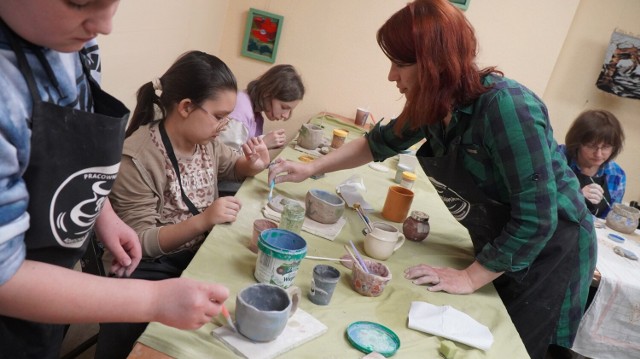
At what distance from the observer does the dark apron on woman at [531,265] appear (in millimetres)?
1452

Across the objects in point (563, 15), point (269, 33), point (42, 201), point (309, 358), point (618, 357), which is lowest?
point (618, 357)

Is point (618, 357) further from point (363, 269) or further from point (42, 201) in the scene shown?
point (42, 201)

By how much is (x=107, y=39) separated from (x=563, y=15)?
11.8 ft

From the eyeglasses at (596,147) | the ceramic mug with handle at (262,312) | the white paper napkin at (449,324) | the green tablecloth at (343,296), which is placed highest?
the eyeglasses at (596,147)

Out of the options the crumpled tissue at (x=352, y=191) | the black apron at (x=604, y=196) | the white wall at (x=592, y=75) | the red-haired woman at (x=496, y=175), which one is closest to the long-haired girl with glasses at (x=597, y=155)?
the black apron at (x=604, y=196)

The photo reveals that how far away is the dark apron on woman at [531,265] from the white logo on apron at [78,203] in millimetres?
1052

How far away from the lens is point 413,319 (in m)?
1.13

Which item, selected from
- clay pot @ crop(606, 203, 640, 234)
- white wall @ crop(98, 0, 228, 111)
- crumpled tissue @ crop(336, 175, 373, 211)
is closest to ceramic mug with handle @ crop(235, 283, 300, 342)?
crumpled tissue @ crop(336, 175, 373, 211)

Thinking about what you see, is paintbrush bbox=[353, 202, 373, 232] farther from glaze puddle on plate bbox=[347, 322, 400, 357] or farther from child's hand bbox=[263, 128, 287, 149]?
child's hand bbox=[263, 128, 287, 149]

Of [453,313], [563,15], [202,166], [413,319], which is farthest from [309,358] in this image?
[563,15]

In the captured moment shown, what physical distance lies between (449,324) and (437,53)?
Result: 0.74 metres

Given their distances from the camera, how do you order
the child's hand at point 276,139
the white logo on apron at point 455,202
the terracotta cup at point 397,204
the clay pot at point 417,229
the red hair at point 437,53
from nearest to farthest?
the red hair at point 437,53, the white logo on apron at point 455,202, the clay pot at point 417,229, the terracotta cup at point 397,204, the child's hand at point 276,139

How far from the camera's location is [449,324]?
3.75 ft

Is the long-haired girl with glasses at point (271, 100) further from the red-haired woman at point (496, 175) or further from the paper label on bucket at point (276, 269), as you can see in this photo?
the paper label on bucket at point (276, 269)
